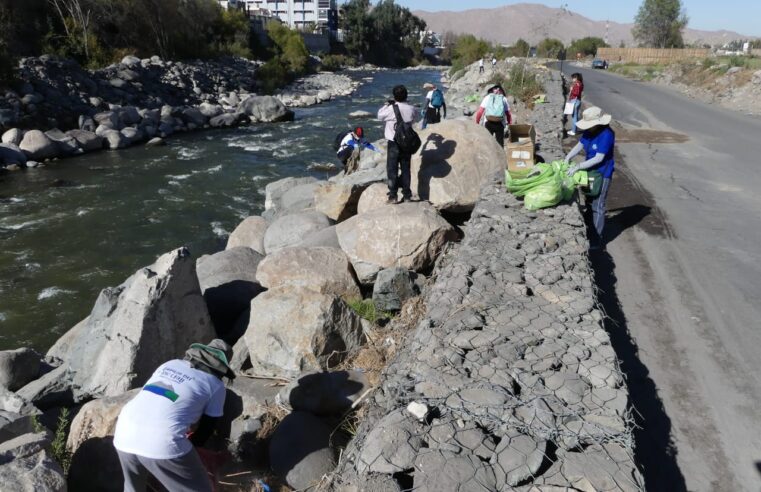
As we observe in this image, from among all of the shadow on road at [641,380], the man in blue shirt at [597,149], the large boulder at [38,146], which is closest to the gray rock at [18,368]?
the shadow on road at [641,380]

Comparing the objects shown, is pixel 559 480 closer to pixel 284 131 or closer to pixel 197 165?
pixel 197 165

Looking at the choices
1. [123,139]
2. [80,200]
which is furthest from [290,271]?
[123,139]

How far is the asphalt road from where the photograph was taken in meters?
3.89

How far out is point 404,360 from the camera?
13.8ft

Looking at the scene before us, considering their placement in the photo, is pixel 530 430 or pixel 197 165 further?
pixel 197 165

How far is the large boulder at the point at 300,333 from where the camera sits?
5355 mm

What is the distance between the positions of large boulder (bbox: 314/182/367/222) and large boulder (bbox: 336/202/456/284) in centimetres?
197

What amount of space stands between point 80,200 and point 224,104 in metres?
17.9

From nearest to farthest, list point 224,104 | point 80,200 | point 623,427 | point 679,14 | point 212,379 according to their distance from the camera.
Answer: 1. point 623,427
2. point 212,379
3. point 80,200
4. point 224,104
5. point 679,14

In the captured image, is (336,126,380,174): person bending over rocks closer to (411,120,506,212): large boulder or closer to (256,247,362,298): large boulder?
(411,120,506,212): large boulder

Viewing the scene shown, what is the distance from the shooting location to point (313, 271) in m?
6.62

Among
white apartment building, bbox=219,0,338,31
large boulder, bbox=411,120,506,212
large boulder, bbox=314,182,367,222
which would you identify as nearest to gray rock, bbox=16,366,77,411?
large boulder, bbox=314,182,367,222

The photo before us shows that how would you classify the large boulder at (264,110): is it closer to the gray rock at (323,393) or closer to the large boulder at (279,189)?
the large boulder at (279,189)

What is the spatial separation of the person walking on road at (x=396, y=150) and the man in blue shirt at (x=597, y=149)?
2061 millimetres
